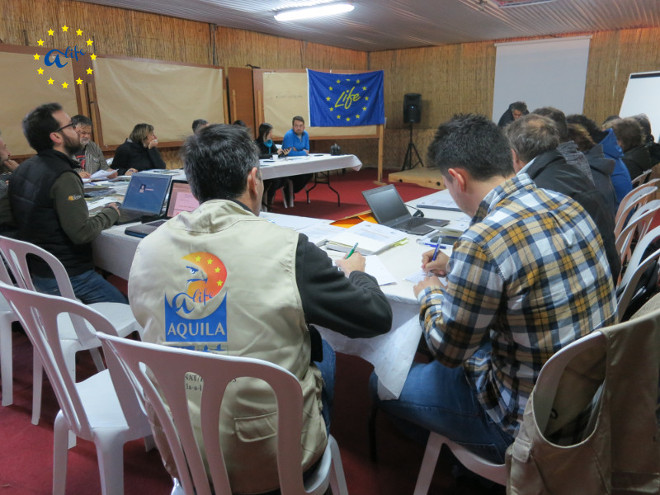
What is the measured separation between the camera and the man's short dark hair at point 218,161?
110 centimetres

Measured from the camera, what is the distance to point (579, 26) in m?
7.16

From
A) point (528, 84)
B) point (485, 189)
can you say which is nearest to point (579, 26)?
point (528, 84)

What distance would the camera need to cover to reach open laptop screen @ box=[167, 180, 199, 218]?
7.39 ft

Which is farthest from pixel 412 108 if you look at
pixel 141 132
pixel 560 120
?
pixel 560 120

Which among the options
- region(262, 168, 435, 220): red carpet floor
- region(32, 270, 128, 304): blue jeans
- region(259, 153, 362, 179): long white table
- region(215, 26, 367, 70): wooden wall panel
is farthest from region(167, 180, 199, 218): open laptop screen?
region(215, 26, 367, 70): wooden wall panel

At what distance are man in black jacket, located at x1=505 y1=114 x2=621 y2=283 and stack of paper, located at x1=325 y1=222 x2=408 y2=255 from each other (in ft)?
1.75

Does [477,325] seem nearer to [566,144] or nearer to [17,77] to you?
[566,144]

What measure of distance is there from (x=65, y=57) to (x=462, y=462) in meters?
5.97

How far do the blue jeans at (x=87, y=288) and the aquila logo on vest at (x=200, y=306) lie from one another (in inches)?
54.2

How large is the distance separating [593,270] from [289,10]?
5.81 m

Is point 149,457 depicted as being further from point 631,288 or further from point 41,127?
point 631,288

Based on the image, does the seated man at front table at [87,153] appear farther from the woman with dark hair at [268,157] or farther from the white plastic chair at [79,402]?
the white plastic chair at [79,402]

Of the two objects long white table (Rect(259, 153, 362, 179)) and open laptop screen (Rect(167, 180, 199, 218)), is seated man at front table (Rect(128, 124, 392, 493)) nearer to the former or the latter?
open laptop screen (Rect(167, 180, 199, 218))

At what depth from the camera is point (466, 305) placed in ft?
3.29
